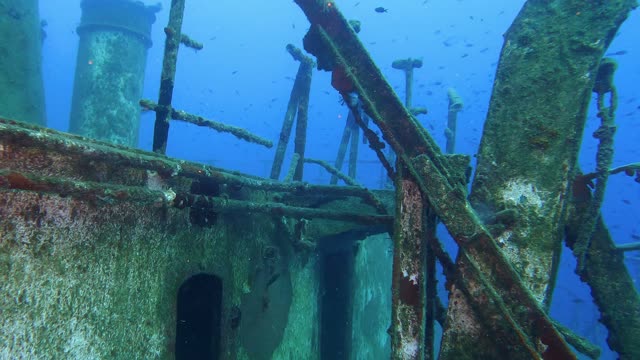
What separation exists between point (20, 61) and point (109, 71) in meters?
4.04

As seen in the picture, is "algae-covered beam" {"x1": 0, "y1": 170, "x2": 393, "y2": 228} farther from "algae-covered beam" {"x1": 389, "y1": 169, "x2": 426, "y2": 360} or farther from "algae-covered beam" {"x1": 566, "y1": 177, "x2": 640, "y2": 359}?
"algae-covered beam" {"x1": 566, "y1": 177, "x2": 640, "y2": 359}

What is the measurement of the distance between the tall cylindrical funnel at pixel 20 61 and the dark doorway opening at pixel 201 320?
620cm

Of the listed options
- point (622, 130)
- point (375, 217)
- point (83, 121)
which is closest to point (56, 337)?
point (375, 217)

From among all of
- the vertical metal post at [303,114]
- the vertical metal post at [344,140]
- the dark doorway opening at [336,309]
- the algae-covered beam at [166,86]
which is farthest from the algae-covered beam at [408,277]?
the vertical metal post at [344,140]

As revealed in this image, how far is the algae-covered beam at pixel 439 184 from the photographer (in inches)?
75.7

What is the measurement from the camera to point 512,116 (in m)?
2.39

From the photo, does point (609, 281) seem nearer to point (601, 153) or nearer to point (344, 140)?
point (601, 153)

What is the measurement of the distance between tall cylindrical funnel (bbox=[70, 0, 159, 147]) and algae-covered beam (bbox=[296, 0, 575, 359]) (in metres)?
9.82

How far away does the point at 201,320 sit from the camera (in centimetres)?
314

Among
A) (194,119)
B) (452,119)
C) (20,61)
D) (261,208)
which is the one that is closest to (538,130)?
(261,208)

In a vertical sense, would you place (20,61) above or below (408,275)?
above

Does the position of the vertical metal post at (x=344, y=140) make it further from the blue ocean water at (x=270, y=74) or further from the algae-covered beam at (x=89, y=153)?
the blue ocean water at (x=270, y=74)

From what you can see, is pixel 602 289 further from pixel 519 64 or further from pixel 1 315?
pixel 1 315

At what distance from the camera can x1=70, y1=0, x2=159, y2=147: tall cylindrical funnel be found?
419 inches
